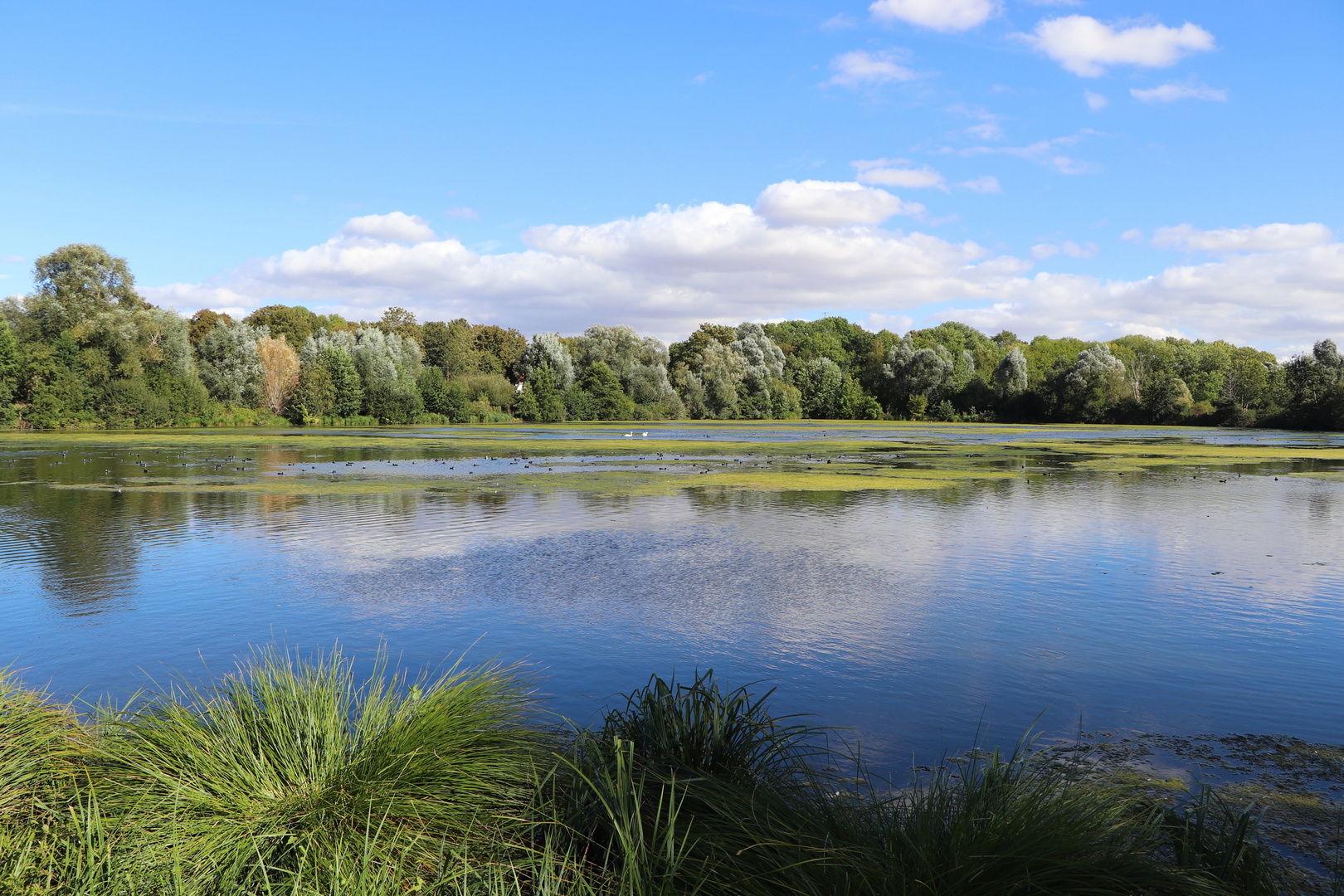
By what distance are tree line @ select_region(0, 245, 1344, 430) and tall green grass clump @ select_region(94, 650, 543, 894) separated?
64.9m

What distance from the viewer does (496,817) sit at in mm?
3928

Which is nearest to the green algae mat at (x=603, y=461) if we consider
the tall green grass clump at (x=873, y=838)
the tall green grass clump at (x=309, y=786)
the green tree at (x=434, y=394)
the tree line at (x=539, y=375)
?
the tree line at (x=539, y=375)

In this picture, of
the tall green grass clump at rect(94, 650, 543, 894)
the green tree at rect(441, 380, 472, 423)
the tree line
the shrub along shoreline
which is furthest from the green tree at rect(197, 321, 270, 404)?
the tall green grass clump at rect(94, 650, 543, 894)

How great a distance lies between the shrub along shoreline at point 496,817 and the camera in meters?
3.32

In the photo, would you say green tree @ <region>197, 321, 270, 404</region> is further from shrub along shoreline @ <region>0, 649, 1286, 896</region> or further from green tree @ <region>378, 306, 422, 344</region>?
shrub along shoreline @ <region>0, 649, 1286, 896</region>

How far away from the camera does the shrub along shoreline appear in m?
3.32

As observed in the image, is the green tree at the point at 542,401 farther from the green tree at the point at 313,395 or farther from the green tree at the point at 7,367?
the green tree at the point at 7,367

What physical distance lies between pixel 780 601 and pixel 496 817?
646cm

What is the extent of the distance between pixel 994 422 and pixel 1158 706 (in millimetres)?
86448

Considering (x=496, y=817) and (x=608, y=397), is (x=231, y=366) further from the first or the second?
(x=496, y=817)

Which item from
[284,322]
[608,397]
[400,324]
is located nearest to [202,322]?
[284,322]

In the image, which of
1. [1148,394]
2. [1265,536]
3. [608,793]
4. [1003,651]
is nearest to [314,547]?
[1003,651]

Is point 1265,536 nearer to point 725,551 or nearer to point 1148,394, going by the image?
point 725,551

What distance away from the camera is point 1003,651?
316 inches
